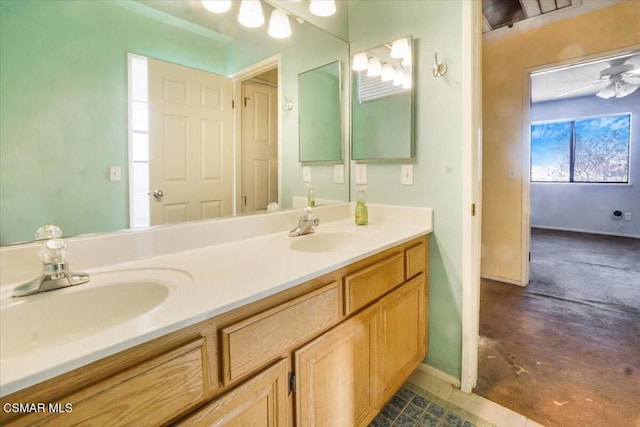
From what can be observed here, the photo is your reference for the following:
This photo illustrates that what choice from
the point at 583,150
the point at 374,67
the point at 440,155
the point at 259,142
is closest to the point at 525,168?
the point at 440,155

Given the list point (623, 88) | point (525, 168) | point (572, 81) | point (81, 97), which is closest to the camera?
point (81, 97)

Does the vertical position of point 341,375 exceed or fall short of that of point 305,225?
it falls short

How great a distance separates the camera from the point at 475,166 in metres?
1.54

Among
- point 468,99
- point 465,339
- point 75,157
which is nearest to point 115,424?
point 75,157

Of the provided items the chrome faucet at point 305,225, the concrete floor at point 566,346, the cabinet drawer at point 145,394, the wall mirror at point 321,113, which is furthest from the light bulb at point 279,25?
the concrete floor at point 566,346

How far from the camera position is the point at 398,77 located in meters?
1.76

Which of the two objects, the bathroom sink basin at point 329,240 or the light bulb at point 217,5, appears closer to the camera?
the light bulb at point 217,5

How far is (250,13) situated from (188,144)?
0.70m

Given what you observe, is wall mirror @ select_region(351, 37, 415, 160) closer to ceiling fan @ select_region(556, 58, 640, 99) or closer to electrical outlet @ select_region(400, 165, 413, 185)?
electrical outlet @ select_region(400, 165, 413, 185)

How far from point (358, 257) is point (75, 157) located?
38.7 inches

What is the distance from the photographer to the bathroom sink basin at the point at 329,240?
1.49m

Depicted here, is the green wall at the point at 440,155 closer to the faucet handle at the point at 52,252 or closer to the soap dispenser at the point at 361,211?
the soap dispenser at the point at 361,211

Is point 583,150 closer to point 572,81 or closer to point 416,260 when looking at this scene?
point 572,81

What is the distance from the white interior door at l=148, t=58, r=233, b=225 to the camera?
1.18 metres
